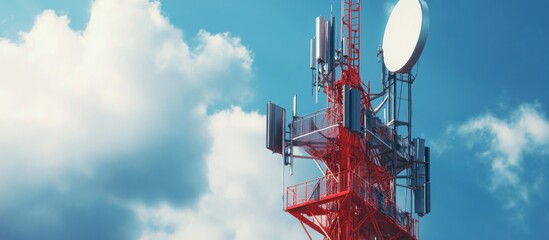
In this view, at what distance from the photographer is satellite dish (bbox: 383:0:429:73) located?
13600 centimetres

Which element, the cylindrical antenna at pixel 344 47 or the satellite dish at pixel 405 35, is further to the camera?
the cylindrical antenna at pixel 344 47

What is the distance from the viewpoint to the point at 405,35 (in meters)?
139

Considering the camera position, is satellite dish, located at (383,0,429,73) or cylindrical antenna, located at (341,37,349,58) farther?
cylindrical antenna, located at (341,37,349,58)

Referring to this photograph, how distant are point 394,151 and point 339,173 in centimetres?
739

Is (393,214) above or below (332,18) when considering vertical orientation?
below

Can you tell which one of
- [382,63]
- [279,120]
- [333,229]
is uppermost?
[382,63]

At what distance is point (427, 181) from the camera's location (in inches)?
5517

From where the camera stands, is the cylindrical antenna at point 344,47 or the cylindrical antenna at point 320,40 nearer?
the cylindrical antenna at point 320,40

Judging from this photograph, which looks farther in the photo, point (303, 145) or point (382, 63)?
point (382, 63)

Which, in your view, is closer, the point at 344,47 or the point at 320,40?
the point at 320,40

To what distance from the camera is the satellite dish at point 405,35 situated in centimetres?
13600

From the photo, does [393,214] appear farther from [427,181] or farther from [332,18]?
[332,18]

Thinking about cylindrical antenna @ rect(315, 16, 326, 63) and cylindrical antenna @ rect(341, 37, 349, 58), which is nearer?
cylindrical antenna @ rect(315, 16, 326, 63)

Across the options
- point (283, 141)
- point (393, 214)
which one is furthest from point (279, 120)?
point (393, 214)
